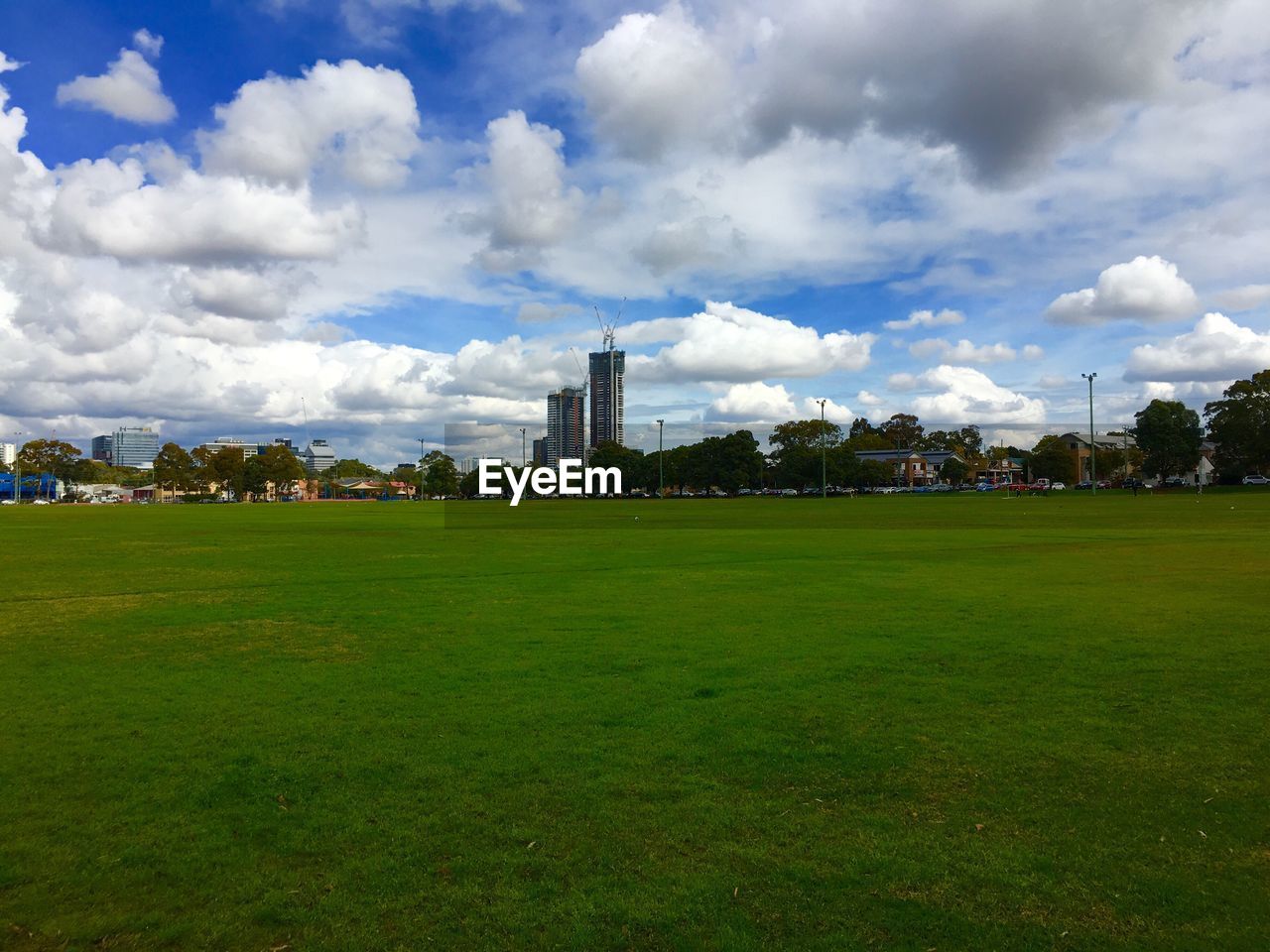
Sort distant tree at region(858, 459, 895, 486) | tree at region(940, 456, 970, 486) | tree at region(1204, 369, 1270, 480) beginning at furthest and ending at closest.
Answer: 1. tree at region(940, 456, 970, 486)
2. distant tree at region(858, 459, 895, 486)
3. tree at region(1204, 369, 1270, 480)

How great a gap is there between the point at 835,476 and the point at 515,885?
12059 cm

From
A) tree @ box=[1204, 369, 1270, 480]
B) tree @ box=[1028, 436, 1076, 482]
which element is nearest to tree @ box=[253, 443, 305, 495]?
tree @ box=[1028, 436, 1076, 482]

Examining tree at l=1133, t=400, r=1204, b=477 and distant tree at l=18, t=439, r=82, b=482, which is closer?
tree at l=1133, t=400, r=1204, b=477

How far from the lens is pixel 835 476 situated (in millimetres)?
121250

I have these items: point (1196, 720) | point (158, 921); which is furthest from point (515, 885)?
point (1196, 720)

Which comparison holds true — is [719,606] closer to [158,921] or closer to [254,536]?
[158,921]

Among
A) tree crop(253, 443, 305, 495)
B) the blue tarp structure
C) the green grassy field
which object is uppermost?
tree crop(253, 443, 305, 495)

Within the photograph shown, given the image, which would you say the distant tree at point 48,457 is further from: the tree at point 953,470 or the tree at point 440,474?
the tree at point 953,470

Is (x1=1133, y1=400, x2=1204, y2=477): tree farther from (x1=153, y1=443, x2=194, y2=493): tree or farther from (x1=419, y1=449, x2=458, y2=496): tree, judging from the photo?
(x1=153, y1=443, x2=194, y2=493): tree

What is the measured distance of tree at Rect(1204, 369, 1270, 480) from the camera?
93.3 m

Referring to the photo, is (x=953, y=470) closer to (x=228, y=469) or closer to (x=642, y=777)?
(x=228, y=469)

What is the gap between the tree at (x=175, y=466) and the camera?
15275 cm

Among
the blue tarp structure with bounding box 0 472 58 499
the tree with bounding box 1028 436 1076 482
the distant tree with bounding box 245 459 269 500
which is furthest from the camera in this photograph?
the distant tree with bounding box 245 459 269 500

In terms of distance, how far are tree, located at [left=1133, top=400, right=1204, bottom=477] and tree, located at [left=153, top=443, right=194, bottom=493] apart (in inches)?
6133
